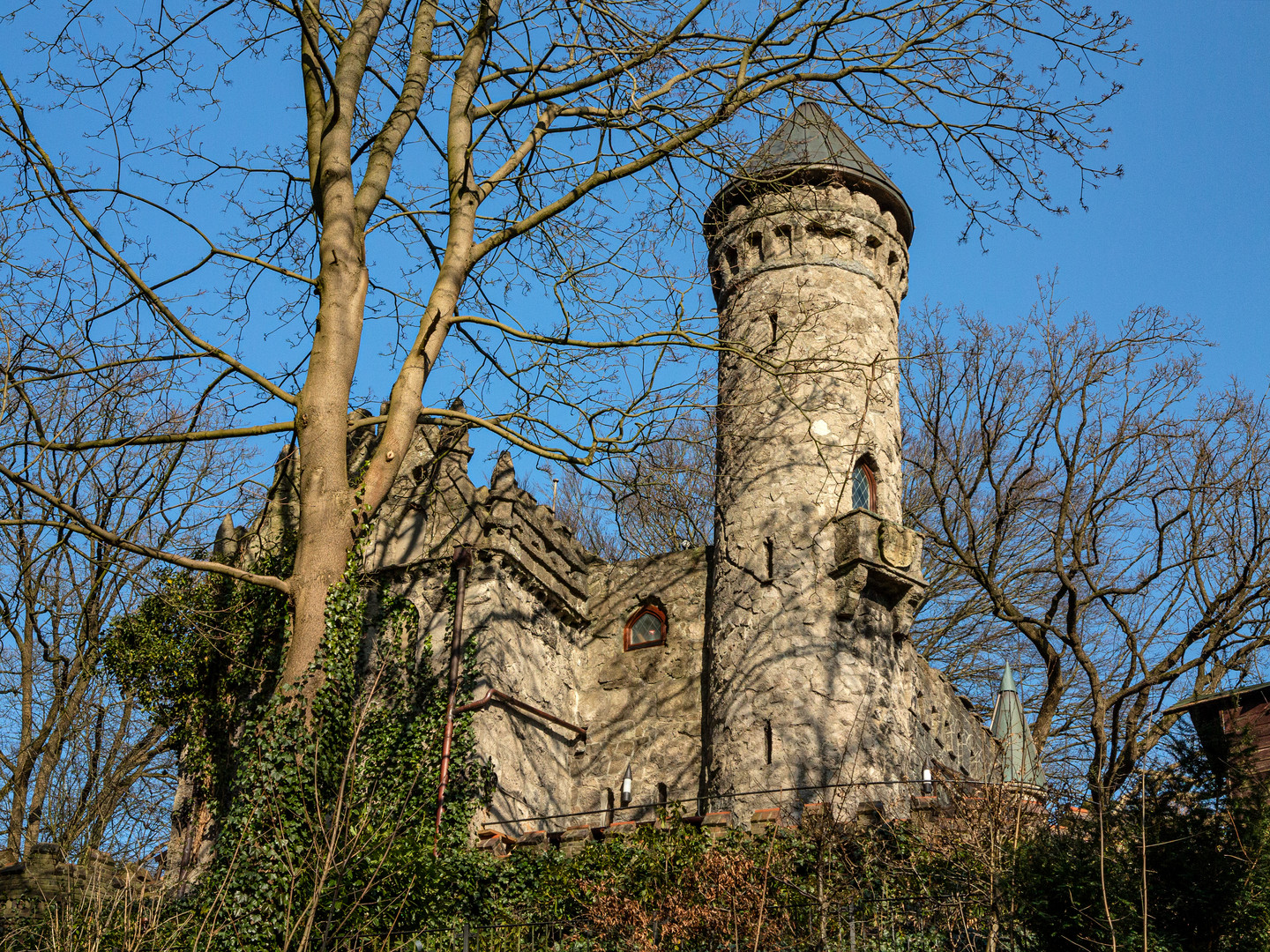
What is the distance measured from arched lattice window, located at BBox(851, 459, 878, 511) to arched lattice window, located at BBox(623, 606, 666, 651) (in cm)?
281

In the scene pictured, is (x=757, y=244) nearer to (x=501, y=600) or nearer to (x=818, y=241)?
(x=818, y=241)

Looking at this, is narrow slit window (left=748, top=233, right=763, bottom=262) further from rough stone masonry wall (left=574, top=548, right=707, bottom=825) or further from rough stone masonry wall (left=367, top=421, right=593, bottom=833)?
rough stone masonry wall (left=367, top=421, right=593, bottom=833)

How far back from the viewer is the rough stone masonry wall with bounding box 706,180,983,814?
12531 mm

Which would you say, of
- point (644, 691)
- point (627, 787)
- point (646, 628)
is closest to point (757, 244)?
point (646, 628)

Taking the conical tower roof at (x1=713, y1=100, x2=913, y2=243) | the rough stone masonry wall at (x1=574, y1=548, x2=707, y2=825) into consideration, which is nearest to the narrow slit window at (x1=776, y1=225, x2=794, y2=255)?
the conical tower roof at (x1=713, y1=100, x2=913, y2=243)

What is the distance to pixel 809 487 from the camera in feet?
45.3

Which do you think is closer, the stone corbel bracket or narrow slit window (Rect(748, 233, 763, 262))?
the stone corbel bracket

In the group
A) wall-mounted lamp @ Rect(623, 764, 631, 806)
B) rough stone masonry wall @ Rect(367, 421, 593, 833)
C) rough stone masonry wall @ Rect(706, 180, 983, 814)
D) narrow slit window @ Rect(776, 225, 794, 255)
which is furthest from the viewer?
narrow slit window @ Rect(776, 225, 794, 255)

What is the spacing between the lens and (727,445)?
14.7m

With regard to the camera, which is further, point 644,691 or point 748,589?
point 644,691

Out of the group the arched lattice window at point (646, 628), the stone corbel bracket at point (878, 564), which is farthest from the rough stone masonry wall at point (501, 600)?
the stone corbel bracket at point (878, 564)

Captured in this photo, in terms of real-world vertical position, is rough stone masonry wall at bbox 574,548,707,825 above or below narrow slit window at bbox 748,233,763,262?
below

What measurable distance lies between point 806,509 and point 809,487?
11.9 inches

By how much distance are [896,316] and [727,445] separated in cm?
298
